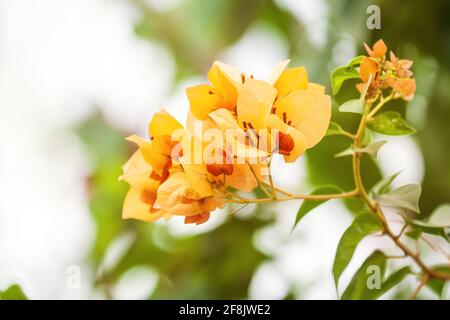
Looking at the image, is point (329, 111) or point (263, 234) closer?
point (329, 111)

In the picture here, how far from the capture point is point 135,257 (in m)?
1.35

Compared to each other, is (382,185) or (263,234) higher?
(382,185)

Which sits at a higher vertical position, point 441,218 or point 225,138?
point 225,138

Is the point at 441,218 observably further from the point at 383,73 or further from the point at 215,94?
the point at 215,94

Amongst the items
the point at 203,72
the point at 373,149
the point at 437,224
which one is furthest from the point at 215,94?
the point at 203,72

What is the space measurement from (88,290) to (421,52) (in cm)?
80

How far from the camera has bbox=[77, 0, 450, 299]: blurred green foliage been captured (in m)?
1.19

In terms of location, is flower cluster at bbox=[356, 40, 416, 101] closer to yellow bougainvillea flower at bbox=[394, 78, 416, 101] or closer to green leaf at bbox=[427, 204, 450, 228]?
yellow bougainvillea flower at bbox=[394, 78, 416, 101]

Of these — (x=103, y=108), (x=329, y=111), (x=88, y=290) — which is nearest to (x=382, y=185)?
(x=329, y=111)

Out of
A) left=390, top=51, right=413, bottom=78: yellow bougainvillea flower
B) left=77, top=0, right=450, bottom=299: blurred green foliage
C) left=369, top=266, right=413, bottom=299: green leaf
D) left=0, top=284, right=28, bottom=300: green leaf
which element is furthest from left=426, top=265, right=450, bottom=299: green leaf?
left=0, top=284, right=28, bottom=300: green leaf

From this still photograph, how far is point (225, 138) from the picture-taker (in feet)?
1.88

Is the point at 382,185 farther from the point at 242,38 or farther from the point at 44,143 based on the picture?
the point at 44,143

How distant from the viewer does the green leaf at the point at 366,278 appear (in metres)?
0.74

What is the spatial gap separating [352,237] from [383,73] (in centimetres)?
19
